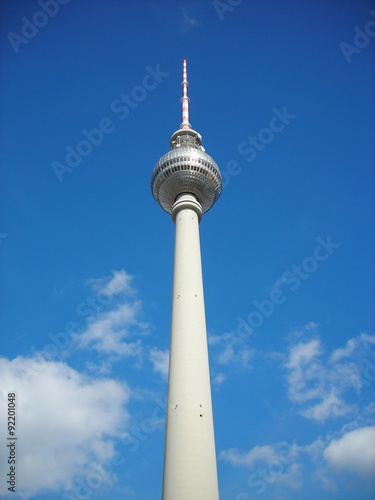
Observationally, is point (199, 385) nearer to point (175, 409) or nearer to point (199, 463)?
point (175, 409)

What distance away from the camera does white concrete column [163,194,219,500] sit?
3650 centimetres

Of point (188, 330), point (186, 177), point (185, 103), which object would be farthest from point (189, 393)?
point (185, 103)

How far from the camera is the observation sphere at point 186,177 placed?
58719mm

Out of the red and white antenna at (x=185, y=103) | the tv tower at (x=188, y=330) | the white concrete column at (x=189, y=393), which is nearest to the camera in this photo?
the white concrete column at (x=189, y=393)

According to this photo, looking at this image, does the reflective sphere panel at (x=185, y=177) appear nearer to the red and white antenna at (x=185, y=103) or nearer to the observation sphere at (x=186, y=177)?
the observation sphere at (x=186, y=177)

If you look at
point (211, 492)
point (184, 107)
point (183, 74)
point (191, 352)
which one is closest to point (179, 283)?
point (191, 352)

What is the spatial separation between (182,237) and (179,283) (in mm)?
6314

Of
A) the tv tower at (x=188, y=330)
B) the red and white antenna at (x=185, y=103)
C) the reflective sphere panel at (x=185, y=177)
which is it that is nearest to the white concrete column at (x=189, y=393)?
the tv tower at (x=188, y=330)

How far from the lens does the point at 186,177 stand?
192 feet

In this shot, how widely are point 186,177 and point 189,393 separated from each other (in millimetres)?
27732

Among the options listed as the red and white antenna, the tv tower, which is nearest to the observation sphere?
the tv tower

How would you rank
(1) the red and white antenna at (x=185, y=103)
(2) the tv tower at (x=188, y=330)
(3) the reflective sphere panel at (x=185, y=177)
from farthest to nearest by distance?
(1) the red and white antenna at (x=185, y=103) < (3) the reflective sphere panel at (x=185, y=177) < (2) the tv tower at (x=188, y=330)

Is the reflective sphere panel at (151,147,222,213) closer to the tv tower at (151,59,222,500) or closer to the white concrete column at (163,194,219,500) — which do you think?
the tv tower at (151,59,222,500)

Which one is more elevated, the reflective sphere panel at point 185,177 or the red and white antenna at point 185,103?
the red and white antenna at point 185,103
